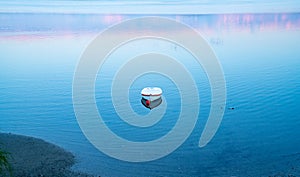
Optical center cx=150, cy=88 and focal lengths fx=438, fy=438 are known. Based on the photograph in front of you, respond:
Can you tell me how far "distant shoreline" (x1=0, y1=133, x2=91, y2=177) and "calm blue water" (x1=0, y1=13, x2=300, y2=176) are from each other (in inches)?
17.9

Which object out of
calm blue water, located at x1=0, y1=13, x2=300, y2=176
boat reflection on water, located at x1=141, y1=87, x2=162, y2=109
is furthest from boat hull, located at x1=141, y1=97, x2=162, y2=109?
calm blue water, located at x1=0, y1=13, x2=300, y2=176

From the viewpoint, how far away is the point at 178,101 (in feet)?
54.7

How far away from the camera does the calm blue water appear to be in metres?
11.9

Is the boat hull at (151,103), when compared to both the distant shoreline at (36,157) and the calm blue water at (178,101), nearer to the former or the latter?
the calm blue water at (178,101)

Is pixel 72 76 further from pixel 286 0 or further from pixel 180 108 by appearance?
pixel 286 0

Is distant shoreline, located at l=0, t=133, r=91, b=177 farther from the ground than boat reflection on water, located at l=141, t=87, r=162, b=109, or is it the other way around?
boat reflection on water, located at l=141, t=87, r=162, b=109

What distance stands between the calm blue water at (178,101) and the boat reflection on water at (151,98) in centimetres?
28

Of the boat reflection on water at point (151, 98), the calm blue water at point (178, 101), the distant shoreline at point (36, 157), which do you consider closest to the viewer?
the distant shoreline at point (36, 157)

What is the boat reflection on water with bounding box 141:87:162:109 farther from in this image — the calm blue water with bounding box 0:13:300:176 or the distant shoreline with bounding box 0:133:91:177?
the distant shoreline with bounding box 0:133:91:177

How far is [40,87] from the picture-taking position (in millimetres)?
19312

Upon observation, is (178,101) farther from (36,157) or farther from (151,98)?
(36,157)

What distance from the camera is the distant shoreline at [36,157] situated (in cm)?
1063

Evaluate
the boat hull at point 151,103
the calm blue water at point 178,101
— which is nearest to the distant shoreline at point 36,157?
the calm blue water at point 178,101

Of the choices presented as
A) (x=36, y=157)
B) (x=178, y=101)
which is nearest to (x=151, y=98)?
(x=178, y=101)
